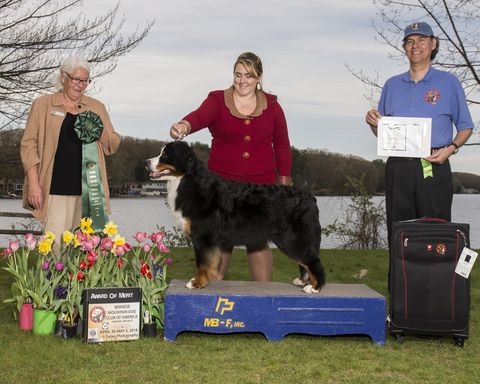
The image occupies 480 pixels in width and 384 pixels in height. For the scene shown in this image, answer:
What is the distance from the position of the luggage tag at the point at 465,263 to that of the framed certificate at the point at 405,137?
780mm

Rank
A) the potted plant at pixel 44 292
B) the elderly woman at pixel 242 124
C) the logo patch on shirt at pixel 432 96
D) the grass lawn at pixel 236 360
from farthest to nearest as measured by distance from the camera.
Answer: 1. the elderly woman at pixel 242 124
2. the potted plant at pixel 44 292
3. the logo patch on shirt at pixel 432 96
4. the grass lawn at pixel 236 360

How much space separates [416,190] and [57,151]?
2946 millimetres

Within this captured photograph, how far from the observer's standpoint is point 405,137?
443 centimetres

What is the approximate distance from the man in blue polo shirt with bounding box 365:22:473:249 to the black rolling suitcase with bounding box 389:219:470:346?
0.74ft

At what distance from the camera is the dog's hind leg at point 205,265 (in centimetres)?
459

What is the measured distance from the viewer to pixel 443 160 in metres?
4.50

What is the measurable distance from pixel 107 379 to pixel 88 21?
8.28 meters

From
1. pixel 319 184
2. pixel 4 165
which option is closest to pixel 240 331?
pixel 319 184

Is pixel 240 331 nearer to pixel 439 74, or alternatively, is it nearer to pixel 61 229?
pixel 61 229

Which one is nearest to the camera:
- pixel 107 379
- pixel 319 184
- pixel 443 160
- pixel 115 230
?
pixel 107 379

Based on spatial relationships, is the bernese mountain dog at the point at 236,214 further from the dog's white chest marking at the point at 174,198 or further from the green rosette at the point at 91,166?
the green rosette at the point at 91,166

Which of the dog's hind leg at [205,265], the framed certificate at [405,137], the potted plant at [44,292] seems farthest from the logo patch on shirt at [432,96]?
the potted plant at [44,292]

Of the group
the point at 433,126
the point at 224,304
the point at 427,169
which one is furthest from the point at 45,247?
the point at 433,126

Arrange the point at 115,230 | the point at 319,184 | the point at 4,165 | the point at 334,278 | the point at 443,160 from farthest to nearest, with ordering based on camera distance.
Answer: the point at 4,165
the point at 319,184
the point at 334,278
the point at 115,230
the point at 443,160
